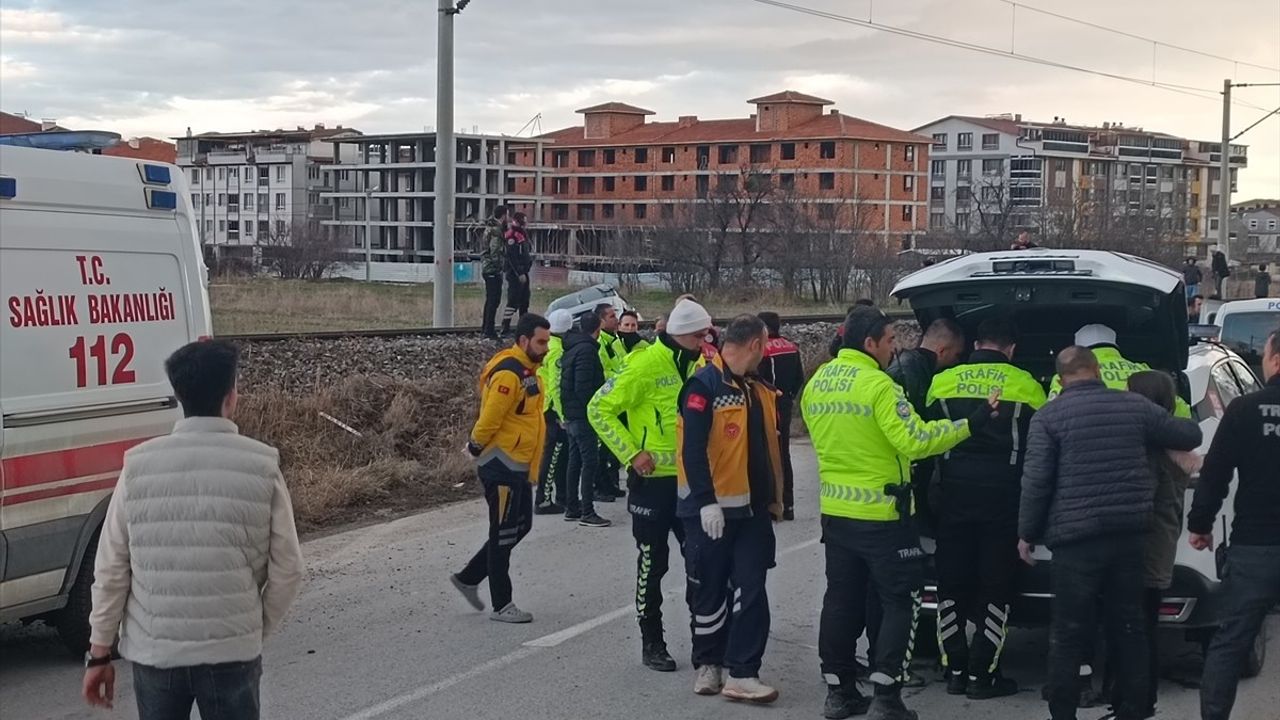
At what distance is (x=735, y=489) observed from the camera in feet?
22.6

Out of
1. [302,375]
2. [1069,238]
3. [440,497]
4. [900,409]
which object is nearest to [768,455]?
[900,409]

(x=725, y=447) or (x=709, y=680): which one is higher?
(x=725, y=447)

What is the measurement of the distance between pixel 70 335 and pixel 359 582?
3123 mm

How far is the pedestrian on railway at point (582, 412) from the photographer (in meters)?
12.0

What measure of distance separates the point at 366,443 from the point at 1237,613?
1034 cm

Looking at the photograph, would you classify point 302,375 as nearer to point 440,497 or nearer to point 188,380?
point 440,497

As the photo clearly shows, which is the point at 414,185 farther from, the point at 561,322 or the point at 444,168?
the point at 561,322

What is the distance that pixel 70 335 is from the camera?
23.9 feet

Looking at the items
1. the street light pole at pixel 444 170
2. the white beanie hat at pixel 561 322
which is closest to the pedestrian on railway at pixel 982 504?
the white beanie hat at pixel 561 322

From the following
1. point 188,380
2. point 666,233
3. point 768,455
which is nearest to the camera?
point 188,380

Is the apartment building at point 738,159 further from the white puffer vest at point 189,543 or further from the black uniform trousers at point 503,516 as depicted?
the white puffer vest at point 189,543

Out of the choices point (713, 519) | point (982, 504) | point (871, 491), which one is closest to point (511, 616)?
point (713, 519)

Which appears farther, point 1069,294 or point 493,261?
point 493,261

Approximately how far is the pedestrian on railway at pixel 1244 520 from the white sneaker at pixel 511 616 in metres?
4.01
